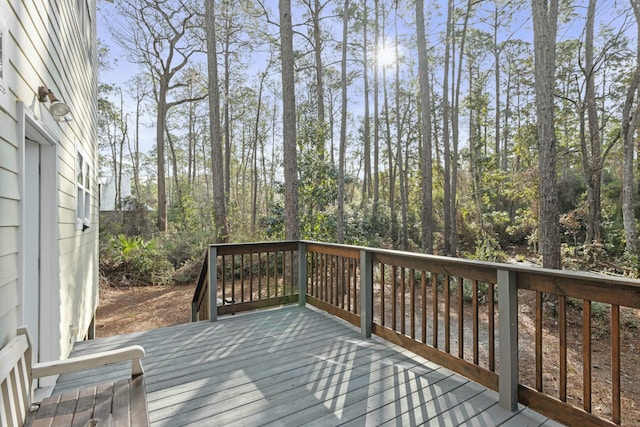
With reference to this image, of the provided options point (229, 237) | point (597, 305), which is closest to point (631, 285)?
point (597, 305)

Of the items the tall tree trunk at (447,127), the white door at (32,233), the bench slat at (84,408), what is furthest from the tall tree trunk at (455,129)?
the bench slat at (84,408)

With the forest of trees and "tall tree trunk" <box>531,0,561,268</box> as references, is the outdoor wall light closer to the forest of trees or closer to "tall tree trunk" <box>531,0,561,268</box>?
the forest of trees

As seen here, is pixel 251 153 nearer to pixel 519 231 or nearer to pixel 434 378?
pixel 519 231

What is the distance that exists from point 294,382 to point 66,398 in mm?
1414

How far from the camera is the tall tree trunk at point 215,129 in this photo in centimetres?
936

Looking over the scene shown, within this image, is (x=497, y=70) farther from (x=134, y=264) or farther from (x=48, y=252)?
(x=48, y=252)

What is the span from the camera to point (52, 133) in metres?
2.61

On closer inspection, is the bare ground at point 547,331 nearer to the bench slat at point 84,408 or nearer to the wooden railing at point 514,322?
the wooden railing at point 514,322

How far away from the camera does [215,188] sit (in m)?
10.0

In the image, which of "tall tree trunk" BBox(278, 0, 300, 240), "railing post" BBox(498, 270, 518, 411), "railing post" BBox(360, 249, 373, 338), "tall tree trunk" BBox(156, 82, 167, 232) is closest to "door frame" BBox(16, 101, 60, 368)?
"railing post" BBox(360, 249, 373, 338)

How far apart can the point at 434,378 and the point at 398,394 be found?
1.32 ft

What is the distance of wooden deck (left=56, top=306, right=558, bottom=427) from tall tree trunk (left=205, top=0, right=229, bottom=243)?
625 cm

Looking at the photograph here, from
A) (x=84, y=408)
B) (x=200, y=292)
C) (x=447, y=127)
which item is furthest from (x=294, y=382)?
(x=447, y=127)

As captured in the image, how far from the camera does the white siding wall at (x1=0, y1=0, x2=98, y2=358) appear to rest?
168 centimetres
